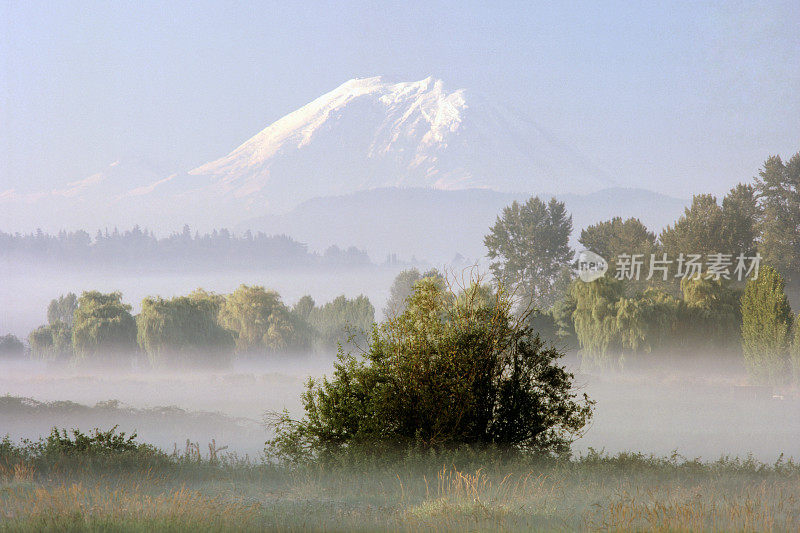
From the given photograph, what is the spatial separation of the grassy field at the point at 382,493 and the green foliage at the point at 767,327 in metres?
25.8

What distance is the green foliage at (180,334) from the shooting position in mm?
48469

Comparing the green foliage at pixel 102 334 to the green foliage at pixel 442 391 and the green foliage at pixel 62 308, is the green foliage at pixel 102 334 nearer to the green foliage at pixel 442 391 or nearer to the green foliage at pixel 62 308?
the green foliage at pixel 62 308

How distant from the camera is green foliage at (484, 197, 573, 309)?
66438mm

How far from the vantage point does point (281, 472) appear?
39.9 ft

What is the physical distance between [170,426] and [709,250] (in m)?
43.9

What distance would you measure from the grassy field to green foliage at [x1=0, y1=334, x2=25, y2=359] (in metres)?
50.6

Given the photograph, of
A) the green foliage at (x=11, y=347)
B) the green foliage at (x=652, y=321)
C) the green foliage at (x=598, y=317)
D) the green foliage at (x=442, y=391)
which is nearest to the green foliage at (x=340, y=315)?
the green foliage at (x=598, y=317)

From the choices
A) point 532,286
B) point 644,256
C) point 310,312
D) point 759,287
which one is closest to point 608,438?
point 759,287

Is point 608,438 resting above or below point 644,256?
below

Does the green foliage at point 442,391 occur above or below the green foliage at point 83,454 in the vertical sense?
above

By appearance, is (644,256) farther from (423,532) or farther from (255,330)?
(423,532)

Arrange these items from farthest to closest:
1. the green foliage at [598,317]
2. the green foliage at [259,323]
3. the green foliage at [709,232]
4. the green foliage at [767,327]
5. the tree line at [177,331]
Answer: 1. the green foliage at [709,232]
2. the green foliage at [259,323]
3. the tree line at [177,331]
4. the green foliage at [598,317]
5. the green foliage at [767,327]

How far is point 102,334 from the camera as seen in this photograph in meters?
48.8

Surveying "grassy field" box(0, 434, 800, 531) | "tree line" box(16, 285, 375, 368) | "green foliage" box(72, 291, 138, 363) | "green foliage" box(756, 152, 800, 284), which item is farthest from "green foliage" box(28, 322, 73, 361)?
"green foliage" box(756, 152, 800, 284)
